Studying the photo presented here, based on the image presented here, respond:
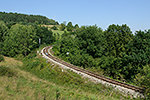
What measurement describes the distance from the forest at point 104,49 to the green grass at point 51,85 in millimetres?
6645


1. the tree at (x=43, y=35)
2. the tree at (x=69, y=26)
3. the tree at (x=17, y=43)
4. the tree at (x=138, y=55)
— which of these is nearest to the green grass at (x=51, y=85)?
the tree at (x=138, y=55)

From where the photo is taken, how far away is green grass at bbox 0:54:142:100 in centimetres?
1070

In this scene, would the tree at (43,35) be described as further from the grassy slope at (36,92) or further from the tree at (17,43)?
the grassy slope at (36,92)

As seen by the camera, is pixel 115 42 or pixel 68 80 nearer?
pixel 68 80

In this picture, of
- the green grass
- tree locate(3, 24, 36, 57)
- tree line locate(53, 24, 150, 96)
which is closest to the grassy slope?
the green grass

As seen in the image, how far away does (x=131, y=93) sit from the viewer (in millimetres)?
16547

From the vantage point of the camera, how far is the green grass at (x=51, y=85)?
10.7 metres

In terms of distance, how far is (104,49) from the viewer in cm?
4691

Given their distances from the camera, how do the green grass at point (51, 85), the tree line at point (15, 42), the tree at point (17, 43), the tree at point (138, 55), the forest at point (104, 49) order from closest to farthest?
1. the green grass at point (51, 85)
2. the tree at point (138, 55)
3. the forest at point (104, 49)
4. the tree at point (17, 43)
5. the tree line at point (15, 42)

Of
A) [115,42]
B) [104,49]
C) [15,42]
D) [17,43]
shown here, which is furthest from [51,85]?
[15,42]

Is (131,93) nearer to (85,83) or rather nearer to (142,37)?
(85,83)

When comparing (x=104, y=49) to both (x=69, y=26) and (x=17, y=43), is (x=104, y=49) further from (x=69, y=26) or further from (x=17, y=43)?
Result: (x=69, y=26)

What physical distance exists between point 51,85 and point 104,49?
35582mm

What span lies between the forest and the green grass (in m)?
6.64
